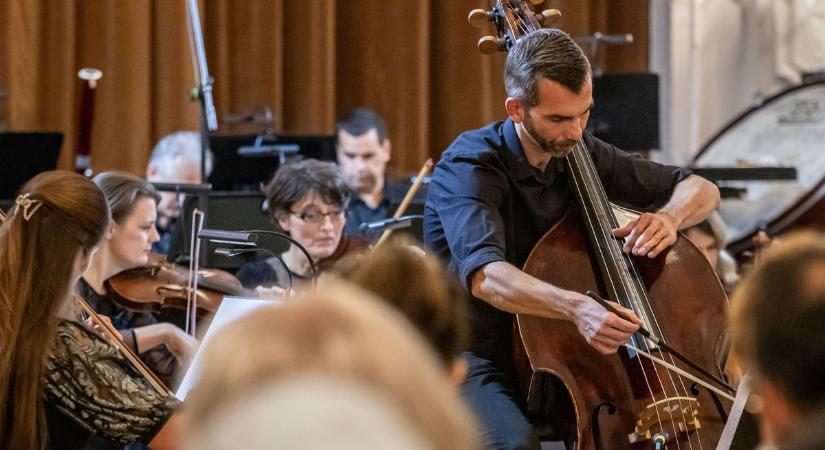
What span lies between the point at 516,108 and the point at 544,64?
0.14 metres

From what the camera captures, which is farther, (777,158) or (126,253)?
(777,158)

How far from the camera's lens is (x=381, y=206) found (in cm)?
502

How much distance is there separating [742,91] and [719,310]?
429 cm

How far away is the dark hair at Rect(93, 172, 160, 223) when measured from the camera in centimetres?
338

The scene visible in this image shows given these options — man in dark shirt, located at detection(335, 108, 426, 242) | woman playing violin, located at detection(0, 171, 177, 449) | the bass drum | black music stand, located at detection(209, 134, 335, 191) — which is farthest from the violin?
the bass drum

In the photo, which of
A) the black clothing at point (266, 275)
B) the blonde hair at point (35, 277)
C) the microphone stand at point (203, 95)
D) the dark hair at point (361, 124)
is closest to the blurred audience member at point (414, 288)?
the blonde hair at point (35, 277)

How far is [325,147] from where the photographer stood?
4.99 meters

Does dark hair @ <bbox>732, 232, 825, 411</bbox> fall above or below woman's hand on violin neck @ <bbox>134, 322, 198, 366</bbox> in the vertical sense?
above

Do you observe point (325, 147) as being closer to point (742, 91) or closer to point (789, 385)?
point (742, 91)

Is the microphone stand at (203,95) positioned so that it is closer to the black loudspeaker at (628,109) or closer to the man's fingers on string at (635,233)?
the black loudspeaker at (628,109)

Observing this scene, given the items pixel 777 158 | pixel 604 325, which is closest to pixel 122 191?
pixel 604 325

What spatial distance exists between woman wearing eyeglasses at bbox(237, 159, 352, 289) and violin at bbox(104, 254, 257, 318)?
1.14 feet

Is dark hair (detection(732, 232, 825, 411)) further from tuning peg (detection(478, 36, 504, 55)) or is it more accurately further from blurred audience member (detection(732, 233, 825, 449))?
tuning peg (detection(478, 36, 504, 55))

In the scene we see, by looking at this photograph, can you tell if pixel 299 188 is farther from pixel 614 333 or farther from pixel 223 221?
pixel 614 333
